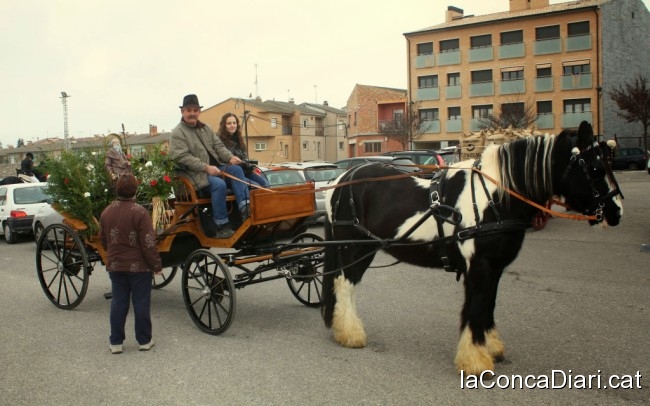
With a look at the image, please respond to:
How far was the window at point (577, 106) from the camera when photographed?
44062mm

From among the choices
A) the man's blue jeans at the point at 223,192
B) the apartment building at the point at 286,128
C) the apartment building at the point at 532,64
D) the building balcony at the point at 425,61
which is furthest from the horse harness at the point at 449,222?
the apartment building at the point at 286,128

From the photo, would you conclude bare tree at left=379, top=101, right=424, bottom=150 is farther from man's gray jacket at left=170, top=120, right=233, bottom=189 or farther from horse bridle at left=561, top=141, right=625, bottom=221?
horse bridle at left=561, top=141, right=625, bottom=221

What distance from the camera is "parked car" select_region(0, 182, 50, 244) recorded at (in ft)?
49.2

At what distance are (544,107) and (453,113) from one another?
24.4 feet

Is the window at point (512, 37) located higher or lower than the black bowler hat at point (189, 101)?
higher

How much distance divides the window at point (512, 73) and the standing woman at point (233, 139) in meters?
43.4

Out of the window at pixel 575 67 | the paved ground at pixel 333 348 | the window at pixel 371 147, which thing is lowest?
the paved ground at pixel 333 348

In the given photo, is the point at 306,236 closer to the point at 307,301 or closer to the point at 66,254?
the point at 307,301

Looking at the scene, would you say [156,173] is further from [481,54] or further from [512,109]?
[481,54]

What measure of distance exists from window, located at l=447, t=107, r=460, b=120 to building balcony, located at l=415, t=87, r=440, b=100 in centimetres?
150

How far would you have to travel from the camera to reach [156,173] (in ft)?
22.2

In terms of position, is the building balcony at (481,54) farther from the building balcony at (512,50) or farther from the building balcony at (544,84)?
the building balcony at (544,84)

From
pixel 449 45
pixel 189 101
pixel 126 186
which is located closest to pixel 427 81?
pixel 449 45

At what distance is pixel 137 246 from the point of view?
568 cm
